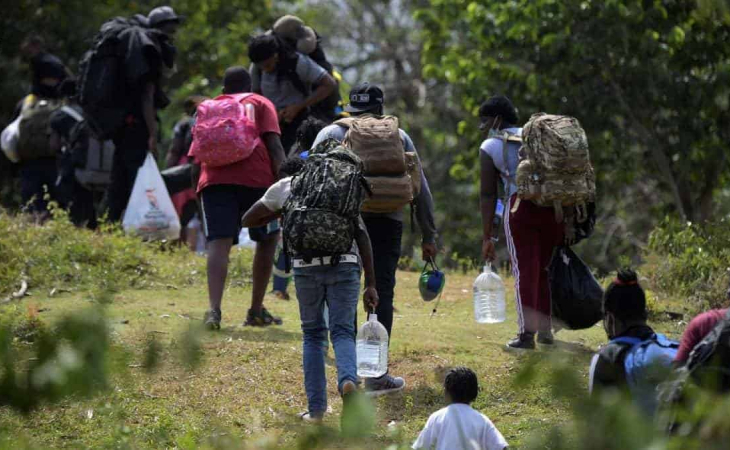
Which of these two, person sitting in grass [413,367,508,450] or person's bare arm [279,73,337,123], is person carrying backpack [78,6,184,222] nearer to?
person's bare arm [279,73,337,123]

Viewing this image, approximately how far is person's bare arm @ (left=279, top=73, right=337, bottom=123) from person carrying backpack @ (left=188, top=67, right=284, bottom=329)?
0.86 meters

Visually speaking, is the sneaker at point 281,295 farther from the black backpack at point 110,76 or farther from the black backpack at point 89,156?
the black backpack at point 89,156

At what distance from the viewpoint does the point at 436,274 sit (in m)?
7.55

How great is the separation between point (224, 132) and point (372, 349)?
2.11m

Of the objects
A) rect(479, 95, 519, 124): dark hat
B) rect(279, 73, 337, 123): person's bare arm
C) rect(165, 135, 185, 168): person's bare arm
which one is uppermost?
rect(279, 73, 337, 123): person's bare arm

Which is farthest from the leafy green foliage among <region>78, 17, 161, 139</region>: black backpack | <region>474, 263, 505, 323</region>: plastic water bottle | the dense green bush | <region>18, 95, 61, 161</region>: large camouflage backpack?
<region>474, 263, 505, 323</region>: plastic water bottle

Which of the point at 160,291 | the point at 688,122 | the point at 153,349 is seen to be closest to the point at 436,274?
the point at 160,291

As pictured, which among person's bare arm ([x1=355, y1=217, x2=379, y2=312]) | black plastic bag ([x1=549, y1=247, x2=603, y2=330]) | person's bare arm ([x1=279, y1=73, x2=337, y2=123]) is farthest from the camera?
person's bare arm ([x1=279, y1=73, x2=337, y2=123])

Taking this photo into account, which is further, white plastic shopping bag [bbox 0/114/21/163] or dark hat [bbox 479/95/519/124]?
white plastic shopping bag [bbox 0/114/21/163]

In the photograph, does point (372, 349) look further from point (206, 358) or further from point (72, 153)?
point (72, 153)

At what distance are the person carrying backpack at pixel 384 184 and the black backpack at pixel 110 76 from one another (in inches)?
161

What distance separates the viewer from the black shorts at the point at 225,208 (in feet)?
27.0

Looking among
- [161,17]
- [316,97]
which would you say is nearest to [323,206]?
[316,97]

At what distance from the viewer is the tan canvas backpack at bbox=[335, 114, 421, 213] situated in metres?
6.71
